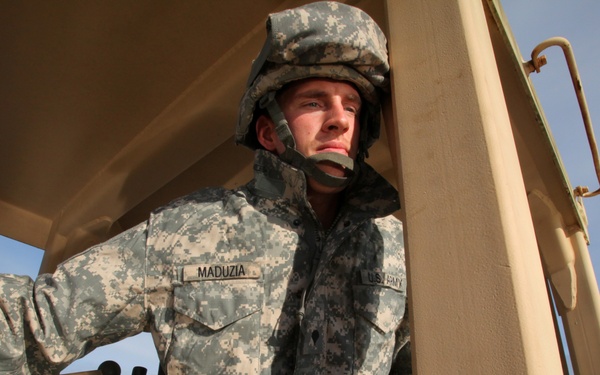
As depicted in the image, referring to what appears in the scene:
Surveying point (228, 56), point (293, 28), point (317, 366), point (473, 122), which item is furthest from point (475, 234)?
point (228, 56)

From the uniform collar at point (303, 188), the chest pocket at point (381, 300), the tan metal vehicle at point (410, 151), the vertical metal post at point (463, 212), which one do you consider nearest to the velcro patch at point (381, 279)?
the chest pocket at point (381, 300)

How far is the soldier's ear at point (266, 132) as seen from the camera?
1.89 m

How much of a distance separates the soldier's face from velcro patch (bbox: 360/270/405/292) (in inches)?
11.7

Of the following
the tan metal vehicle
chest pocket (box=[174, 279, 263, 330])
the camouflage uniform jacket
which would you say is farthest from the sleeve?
the tan metal vehicle

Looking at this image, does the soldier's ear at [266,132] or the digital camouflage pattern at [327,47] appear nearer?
the digital camouflage pattern at [327,47]

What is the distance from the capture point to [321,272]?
1594 mm

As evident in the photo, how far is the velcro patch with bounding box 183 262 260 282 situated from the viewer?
156 cm

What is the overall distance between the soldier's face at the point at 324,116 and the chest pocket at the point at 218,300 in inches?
15.5

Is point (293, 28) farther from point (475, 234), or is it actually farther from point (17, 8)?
point (17, 8)

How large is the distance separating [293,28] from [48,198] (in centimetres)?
218

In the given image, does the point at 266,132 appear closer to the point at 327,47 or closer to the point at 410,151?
the point at 327,47

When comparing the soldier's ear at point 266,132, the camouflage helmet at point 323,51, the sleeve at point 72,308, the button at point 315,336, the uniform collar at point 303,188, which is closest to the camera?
the sleeve at point 72,308

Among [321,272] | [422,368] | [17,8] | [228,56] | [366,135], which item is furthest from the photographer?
[228,56]

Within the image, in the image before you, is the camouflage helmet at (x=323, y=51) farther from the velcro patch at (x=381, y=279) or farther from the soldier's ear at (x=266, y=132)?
the velcro patch at (x=381, y=279)
